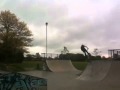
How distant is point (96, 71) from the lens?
82.6ft

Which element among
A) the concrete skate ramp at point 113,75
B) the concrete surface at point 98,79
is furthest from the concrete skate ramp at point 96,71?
the concrete skate ramp at point 113,75

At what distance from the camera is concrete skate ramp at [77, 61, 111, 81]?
2375 cm

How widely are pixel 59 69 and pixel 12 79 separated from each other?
981 inches

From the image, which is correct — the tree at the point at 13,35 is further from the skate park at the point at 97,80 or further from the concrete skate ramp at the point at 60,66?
the skate park at the point at 97,80

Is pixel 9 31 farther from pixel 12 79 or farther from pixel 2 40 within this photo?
pixel 12 79

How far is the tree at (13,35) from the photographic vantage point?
2101 inches

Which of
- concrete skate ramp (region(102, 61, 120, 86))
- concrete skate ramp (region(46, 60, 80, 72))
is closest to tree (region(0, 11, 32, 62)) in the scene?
concrete skate ramp (region(46, 60, 80, 72))

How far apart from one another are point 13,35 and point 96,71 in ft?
112

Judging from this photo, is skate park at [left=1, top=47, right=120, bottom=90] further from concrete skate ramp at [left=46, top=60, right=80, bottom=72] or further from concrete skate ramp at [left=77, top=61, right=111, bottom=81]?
concrete skate ramp at [left=46, top=60, right=80, bottom=72]

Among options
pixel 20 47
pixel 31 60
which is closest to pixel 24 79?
pixel 20 47

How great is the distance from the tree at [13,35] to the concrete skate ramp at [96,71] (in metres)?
28.6

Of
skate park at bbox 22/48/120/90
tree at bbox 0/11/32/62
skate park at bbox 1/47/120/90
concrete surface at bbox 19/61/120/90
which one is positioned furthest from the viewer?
tree at bbox 0/11/32/62

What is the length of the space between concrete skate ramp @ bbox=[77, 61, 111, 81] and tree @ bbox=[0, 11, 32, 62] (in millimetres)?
28588

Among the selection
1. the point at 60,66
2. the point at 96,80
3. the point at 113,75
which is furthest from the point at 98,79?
the point at 60,66
